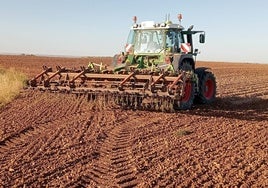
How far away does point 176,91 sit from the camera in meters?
9.40

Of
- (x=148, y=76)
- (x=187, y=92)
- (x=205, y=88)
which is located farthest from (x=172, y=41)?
(x=148, y=76)

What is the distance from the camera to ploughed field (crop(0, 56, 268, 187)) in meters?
5.07

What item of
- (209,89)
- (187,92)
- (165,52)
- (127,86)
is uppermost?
(165,52)

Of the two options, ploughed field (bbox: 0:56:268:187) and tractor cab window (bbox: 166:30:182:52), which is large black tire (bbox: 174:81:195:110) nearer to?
ploughed field (bbox: 0:56:268:187)

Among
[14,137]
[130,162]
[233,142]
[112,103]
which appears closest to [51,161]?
[130,162]

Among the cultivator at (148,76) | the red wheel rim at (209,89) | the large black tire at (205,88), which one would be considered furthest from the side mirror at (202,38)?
the red wheel rim at (209,89)

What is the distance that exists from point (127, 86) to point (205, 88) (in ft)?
10.2

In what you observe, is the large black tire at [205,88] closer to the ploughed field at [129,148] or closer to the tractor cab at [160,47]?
the tractor cab at [160,47]

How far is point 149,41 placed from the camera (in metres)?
12.1

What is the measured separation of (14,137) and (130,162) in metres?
2.41

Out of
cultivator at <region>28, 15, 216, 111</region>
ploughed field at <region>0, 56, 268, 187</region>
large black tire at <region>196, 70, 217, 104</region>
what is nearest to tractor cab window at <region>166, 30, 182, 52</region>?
cultivator at <region>28, 15, 216, 111</region>

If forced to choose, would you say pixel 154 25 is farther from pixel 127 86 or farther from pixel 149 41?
pixel 127 86

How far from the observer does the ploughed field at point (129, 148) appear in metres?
5.07

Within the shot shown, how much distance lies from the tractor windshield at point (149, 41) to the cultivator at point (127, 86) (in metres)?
1.51
